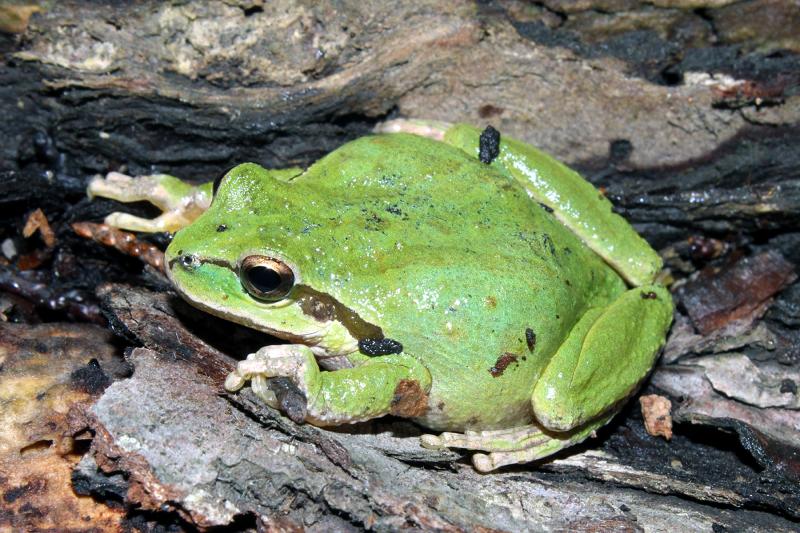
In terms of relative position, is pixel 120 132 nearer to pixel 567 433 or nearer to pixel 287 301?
pixel 287 301

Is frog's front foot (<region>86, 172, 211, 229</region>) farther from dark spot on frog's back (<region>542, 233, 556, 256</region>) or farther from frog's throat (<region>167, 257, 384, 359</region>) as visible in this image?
dark spot on frog's back (<region>542, 233, 556, 256</region>)

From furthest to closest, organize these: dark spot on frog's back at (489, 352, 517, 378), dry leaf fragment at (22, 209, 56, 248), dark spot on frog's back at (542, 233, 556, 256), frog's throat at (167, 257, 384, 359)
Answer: dry leaf fragment at (22, 209, 56, 248) < dark spot on frog's back at (542, 233, 556, 256) < dark spot on frog's back at (489, 352, 517, 378) < frog's throat at (167, 257, 384, 359)

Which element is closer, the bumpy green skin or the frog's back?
the bumpy green skin

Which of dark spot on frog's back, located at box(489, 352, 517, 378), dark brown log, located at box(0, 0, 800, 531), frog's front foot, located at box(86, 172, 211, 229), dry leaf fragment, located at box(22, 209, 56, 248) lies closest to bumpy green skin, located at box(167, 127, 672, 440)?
dark spot on frog's back, located at box(489, 352, 517, 378)

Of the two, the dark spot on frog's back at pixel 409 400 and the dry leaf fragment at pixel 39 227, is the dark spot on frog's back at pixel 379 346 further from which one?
the dry leaf fragment at pixel 39 227

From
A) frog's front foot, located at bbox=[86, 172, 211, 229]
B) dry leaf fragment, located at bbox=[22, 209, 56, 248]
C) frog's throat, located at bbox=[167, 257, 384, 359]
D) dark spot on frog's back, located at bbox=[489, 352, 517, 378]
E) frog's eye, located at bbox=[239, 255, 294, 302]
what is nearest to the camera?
frog's eye, located at bbox=[239, 255, 294, 302]

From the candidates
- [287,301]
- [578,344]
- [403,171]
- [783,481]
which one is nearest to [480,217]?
[403,171]

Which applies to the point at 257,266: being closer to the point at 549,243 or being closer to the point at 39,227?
the point at 549,243

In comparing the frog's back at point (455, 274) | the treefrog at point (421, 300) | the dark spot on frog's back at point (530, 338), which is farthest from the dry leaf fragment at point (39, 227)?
the dark spot on frog's back at point (530, 338)
